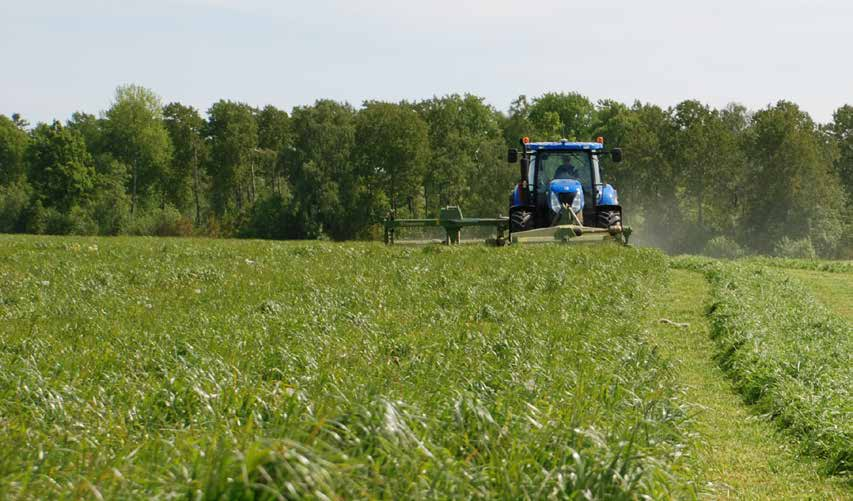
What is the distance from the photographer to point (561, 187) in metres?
22.8

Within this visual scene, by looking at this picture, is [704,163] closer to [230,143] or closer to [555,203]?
[230,143]

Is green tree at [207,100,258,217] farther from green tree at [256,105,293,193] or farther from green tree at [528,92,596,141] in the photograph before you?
green tree at [528,92,596,141]

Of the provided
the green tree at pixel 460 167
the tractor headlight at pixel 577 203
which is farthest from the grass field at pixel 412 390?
the green tree at pixel 460 167

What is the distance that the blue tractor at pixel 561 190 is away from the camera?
74.5 feet

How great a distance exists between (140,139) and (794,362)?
71533 mm

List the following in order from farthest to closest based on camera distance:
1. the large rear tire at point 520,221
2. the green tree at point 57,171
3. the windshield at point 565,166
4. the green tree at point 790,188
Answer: the green tree at point 57,171
the green tree at point 790,188
the windshield at point 565,166
the large rear tire at point 520,221

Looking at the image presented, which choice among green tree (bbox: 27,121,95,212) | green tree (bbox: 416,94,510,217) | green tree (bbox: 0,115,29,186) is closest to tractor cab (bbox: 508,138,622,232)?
green tree (bbox: 416,94,510,217)

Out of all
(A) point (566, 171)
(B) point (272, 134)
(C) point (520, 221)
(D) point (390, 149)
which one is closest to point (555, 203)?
(C) point (520, 221)

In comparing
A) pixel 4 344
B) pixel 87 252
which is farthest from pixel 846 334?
pixel 87 252

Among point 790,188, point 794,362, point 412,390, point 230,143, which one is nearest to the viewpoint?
point 412,390

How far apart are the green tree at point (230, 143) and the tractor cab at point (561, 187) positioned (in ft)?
154

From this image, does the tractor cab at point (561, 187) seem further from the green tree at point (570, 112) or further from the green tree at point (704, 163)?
the green tree at point (570, 112)

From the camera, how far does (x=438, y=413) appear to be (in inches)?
176

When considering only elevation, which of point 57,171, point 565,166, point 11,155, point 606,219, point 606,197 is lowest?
point 606,219
